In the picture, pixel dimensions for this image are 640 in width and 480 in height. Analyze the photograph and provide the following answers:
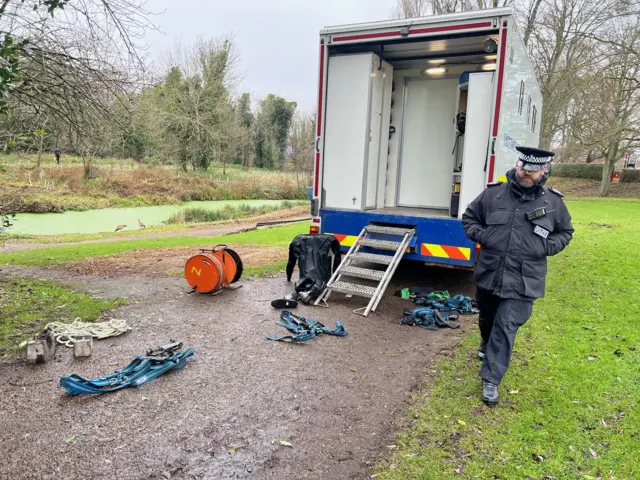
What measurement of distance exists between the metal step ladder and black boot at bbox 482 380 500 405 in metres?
2.03

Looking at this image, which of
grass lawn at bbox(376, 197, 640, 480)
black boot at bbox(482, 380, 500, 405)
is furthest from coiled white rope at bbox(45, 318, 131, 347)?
black boot at bbox(482, 380, 500, 405)

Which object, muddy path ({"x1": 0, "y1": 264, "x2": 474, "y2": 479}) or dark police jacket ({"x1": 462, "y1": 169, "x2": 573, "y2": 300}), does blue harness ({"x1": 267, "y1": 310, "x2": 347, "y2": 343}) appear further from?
dark police jacket ({"x1": 462, "y1": 169, "x2": 573, "y2": 300})

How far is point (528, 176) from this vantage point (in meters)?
3.28

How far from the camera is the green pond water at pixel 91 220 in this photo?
16469mm

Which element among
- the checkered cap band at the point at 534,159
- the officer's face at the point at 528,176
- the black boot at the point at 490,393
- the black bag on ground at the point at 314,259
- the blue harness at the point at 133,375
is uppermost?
the checkered cap band at the point at 534,159

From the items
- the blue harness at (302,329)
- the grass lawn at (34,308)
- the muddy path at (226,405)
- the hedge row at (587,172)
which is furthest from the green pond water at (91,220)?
the hedge row at (587,172)

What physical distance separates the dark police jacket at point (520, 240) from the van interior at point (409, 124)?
2194mm

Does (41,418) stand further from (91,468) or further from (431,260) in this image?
(431,260)

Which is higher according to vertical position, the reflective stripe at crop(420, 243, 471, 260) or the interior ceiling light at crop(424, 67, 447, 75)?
the interior ceiling light at crop(424, 67, 447, 75)

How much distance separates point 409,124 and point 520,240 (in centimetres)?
428

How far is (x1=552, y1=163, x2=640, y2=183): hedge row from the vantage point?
112ft

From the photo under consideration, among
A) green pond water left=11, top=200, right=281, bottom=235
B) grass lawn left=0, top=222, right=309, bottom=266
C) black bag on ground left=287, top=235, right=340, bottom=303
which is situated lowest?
green pond water left=11, top=200, right=281, bottom=235

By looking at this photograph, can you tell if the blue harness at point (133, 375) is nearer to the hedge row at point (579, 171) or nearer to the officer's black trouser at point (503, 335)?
the officer's black trouser at point (503, 335)

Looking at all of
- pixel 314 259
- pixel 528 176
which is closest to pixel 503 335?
pixel 528 176
